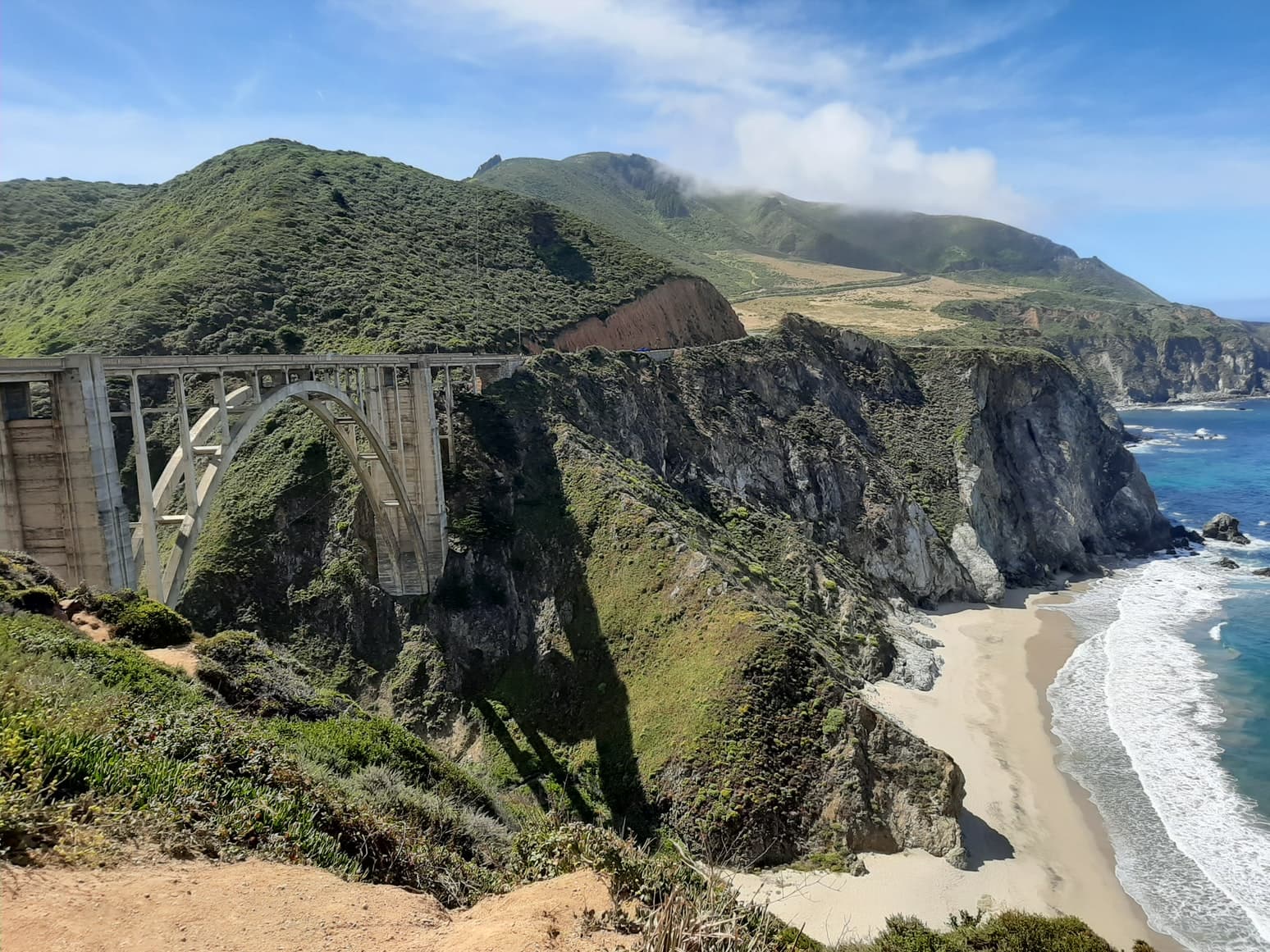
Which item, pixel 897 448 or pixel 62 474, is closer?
pixel 62 474

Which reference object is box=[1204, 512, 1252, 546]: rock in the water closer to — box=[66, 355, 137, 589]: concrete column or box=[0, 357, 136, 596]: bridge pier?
box=[66, 355, 137, 589]: concrete column

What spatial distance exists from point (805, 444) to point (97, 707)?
4609cm

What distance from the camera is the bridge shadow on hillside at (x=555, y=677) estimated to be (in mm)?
23484

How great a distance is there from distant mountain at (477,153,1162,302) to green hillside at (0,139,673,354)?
6822 cm

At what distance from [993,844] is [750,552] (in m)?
18.0

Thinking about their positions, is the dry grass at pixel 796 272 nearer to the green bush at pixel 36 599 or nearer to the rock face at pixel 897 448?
the rock face at pixel 897 448

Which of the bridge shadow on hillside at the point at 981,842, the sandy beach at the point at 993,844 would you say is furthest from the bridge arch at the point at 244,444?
the bridge shadow on hillside at the point at 981,842

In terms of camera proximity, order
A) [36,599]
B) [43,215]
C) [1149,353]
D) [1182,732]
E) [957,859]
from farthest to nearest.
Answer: [1149,353] < [43,215] < [1182,732] < [957,859] < [36,599]

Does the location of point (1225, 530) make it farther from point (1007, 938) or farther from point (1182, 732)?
point (1007, 938)

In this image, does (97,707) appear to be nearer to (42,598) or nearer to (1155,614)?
(42,598)

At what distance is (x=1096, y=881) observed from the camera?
22.3m

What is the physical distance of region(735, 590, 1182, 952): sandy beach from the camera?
19625 millimetres

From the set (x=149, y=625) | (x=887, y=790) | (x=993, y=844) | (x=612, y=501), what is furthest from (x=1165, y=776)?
(x=149, y=625)

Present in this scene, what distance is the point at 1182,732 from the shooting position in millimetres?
30281
